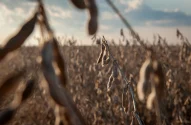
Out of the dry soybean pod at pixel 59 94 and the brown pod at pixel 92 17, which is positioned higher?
the brown pod at pixel 92 17

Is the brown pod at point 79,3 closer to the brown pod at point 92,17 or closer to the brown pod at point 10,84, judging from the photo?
Answer: the brown pod at point 92,17

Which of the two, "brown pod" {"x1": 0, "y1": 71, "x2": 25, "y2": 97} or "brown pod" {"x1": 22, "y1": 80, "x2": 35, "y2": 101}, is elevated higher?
"brown pod" {"x1": 0, "y1": 71, "x2": 25, "y2": 97}

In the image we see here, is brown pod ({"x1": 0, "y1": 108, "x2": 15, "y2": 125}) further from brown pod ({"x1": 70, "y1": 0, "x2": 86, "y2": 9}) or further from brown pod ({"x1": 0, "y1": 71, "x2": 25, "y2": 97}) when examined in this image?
brown pod ({"x1": 70, "y1": 0, "x2": 86, "y2": 9})

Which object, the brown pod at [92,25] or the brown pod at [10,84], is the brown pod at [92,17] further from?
the brown pod at [10,84]

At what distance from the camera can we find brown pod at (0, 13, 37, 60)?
546 mm

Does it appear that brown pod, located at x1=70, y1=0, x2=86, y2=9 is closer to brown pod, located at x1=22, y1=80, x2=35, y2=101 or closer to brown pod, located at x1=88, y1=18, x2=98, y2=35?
brown pod, located at x1=88, y1=18, x2=98, y2=35

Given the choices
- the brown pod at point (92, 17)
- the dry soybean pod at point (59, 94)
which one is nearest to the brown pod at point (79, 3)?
the brown pod at point (92, 17)

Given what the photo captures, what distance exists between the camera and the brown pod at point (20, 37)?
1.79 ft

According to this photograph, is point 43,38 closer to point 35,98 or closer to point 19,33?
point 19,33

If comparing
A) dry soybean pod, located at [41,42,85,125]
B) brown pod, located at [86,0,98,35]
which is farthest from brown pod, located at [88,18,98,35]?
dry soybean pod, located at [41,42,85,125]

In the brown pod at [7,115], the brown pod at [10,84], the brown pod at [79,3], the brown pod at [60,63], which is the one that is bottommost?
the brown pod at [7,115]

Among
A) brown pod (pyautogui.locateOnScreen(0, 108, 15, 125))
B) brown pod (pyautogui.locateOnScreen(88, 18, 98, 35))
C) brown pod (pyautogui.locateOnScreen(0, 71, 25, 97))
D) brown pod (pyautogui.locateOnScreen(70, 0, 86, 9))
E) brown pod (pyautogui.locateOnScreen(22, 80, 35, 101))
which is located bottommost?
brown pod (pyautogui.locateOnScreen(0, 108, 15, 125))

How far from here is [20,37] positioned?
56 centimetres

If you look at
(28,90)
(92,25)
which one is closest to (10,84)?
(28,90)
